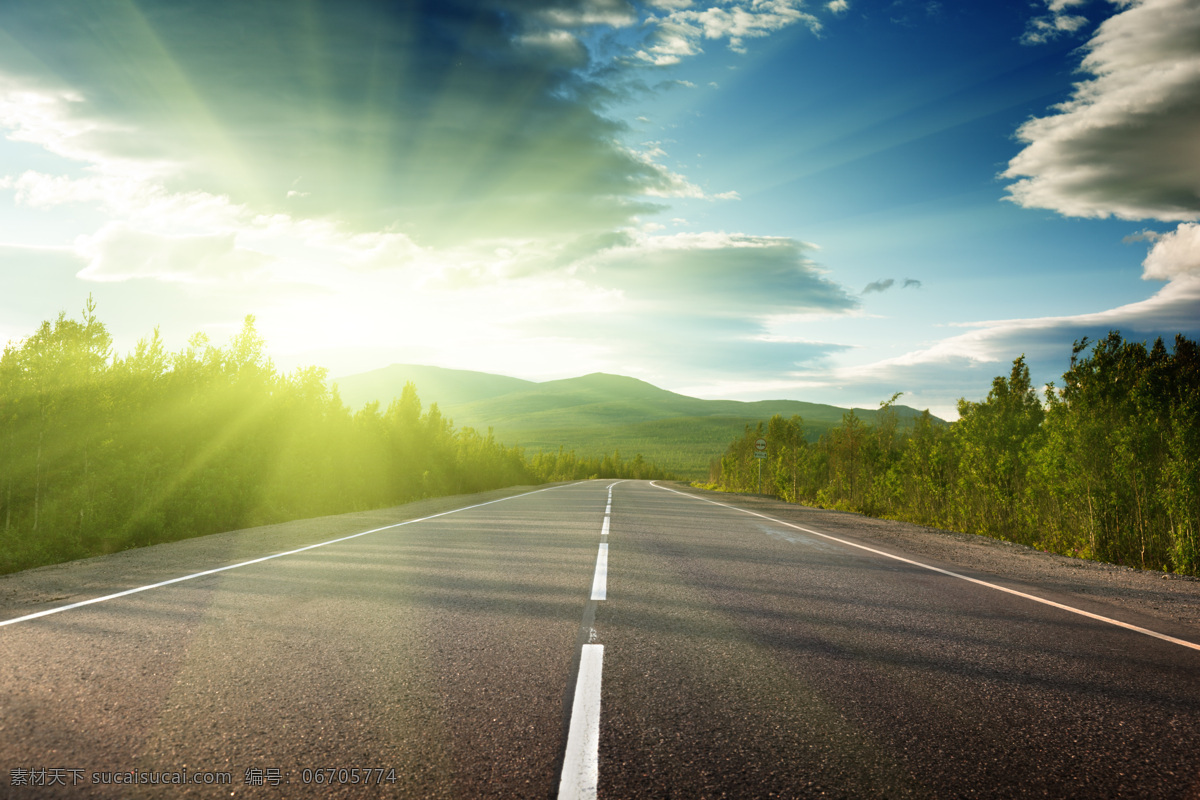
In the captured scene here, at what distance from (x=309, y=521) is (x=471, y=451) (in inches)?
1275

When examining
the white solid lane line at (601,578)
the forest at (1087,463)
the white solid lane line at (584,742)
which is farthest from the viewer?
the forest at (1087,463)

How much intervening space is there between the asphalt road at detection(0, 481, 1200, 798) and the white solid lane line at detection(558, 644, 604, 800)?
0.13ft

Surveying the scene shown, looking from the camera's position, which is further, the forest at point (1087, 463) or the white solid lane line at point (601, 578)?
the forest at point (1087, 463)

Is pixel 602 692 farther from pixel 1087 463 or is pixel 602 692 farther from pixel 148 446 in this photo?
pixel 148 446

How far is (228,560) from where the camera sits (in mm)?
7914

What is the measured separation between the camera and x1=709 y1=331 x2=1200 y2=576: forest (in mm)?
9711

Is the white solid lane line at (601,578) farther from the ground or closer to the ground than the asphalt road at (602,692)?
closer to the ground

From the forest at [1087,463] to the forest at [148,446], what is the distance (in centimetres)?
1624

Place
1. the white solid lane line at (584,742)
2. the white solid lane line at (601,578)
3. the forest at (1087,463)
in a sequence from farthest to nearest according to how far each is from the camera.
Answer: the forest at (1087,463) → the white solid lane line at (601,578) → the white solid lane line at (584,742)

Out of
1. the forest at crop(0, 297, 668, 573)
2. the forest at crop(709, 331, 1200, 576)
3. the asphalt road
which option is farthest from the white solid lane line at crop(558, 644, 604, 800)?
the forest at crop(709, 331, 1200, 576)

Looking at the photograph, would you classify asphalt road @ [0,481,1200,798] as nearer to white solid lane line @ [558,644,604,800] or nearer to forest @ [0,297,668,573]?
white solid lane line @ [558,644,604,800]

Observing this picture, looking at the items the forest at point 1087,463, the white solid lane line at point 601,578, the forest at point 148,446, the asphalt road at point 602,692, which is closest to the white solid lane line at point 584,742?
the asphalt road at point 602,692

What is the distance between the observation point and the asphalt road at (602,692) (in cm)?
246

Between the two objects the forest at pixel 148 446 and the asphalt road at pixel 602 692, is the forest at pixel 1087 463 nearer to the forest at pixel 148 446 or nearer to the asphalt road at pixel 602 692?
the asphalt road at pixel 602 692
